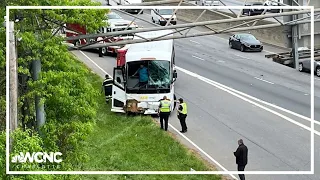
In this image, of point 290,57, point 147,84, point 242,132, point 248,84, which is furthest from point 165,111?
point 290,57

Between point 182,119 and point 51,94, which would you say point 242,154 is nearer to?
point 182,119

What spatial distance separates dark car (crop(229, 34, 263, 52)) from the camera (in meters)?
34.7

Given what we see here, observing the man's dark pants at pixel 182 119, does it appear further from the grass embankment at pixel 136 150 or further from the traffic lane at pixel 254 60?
the traffic lane at pixel 254 60

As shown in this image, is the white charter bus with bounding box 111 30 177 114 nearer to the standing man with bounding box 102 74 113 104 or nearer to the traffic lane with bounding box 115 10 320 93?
the standing man with bounding box 102 74 113 104

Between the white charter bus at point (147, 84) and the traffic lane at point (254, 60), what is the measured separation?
4.23 metres

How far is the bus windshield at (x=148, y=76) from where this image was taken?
22.9 m

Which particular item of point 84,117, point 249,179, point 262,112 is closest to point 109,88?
point 262,112

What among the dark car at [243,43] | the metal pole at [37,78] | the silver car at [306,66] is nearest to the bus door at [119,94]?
the silver car at [306,66]

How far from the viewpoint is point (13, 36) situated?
11.1m

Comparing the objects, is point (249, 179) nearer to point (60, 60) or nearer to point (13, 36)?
point (60, 60)

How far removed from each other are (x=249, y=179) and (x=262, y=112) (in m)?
6.54

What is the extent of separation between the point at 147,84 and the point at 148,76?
1.23 feet

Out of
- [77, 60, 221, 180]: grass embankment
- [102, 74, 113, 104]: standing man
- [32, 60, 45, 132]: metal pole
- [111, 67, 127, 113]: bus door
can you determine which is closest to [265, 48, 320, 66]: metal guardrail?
[111, 67, 127, 113]: bus door

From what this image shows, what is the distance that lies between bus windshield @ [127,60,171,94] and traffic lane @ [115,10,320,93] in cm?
446
